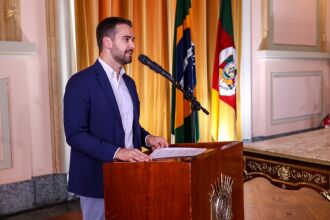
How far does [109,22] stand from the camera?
64.4 inches

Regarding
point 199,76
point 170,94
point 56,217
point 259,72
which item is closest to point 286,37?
point 259,72

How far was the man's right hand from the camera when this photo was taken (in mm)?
1205

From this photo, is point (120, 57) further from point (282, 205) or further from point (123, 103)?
point (282, 205)

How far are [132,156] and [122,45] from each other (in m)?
0.56

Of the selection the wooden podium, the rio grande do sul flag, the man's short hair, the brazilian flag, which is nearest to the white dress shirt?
the man's short hair

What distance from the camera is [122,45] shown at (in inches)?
63.2

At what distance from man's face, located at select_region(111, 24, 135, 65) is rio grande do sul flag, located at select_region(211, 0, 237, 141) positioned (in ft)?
8.71

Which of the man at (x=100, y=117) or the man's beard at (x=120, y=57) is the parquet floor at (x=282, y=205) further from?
the man's beard at (x=120, y=57)

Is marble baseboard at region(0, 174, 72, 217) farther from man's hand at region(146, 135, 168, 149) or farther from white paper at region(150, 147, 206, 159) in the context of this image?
white paper at region(150, 147, 206, 159)

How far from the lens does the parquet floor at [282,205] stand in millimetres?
2873

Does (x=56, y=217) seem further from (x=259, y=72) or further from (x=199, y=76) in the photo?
(x=259, y=72)

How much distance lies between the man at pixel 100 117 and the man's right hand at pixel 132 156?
3cm

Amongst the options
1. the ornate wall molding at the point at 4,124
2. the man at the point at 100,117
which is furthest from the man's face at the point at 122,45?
the ornate wall molding at the point at 4,124

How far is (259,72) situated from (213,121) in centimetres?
104
